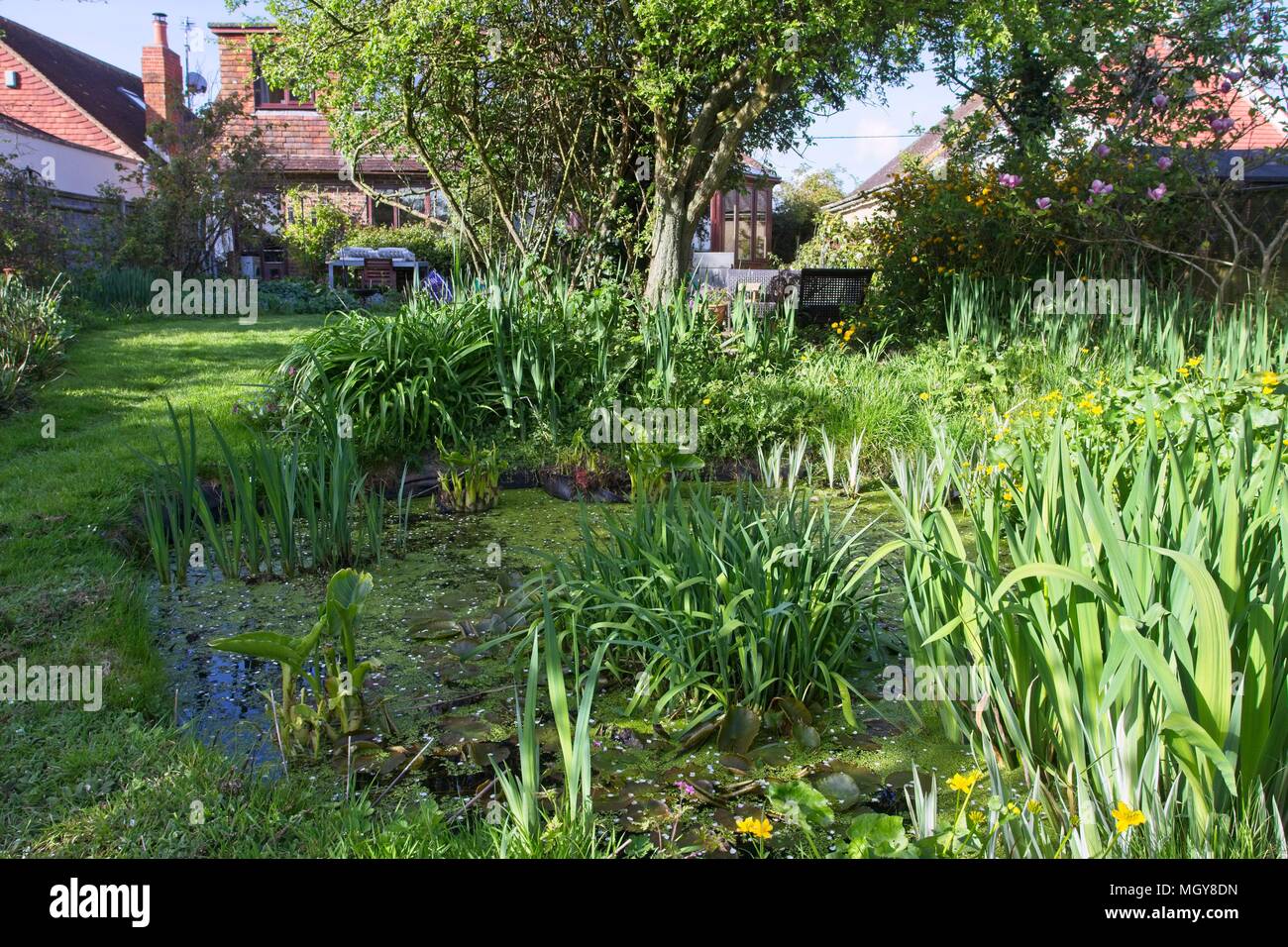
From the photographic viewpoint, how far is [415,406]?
5.72 meters

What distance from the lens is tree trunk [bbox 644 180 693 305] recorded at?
8461 mm

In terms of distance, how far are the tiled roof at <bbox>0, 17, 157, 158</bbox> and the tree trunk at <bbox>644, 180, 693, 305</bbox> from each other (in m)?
15.7

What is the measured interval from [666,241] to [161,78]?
556 inches

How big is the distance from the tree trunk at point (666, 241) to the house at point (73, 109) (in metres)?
12.9

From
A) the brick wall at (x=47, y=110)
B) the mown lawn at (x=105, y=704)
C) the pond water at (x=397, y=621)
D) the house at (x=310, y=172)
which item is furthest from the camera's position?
the brick wall at (x=47, y=110)

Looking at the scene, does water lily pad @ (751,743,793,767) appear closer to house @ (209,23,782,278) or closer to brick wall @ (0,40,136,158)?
house @ (209,23,782,278)

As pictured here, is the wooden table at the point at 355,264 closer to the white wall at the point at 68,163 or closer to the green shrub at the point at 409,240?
the green shrub at the point at 409,240

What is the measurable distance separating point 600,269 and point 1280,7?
6.70m

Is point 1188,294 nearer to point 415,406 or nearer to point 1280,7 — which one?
point 1280,7

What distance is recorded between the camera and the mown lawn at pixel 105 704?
2146 mm

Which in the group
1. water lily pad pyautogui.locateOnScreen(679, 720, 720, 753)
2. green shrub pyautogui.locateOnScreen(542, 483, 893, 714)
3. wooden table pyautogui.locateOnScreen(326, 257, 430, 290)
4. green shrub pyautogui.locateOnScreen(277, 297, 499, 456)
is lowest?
water lily pad pyautogui.locateOnScreen(679, 720, 720, 753)

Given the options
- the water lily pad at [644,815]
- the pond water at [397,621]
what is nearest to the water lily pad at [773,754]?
the water lily pad at [644,815]

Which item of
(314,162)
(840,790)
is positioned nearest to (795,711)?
(840,790)

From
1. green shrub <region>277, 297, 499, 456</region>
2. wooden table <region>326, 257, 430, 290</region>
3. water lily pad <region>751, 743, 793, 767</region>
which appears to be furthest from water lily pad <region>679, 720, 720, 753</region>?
wooden table <region>326, 257, 430, 290</region>
